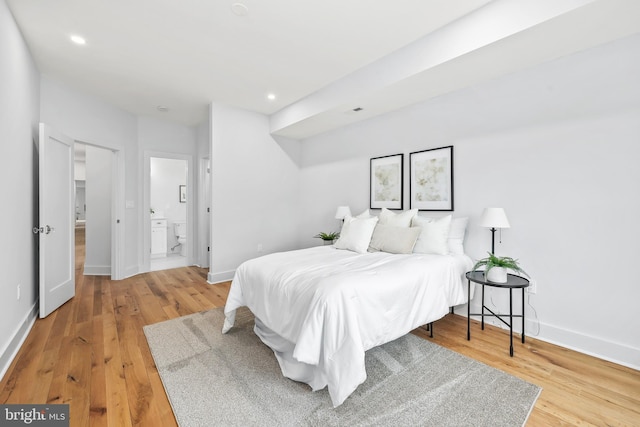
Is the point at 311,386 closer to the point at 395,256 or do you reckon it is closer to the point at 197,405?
the point at 197,405

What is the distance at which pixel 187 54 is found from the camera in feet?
9.29

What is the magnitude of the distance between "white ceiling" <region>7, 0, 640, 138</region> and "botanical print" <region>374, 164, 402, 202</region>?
0.77 metres

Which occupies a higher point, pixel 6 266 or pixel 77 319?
pixel 6 266

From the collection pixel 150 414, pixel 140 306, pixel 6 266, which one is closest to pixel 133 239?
pixel 140 306

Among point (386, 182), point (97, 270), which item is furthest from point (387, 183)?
point (97, 270)

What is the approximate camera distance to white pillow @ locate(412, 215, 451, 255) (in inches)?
109

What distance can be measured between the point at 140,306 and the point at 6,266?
1.33 metres

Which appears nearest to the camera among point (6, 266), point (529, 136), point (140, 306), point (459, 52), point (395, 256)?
point (6, 266)

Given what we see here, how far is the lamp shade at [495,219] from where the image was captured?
243 cm

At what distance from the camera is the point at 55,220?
3.08 metres

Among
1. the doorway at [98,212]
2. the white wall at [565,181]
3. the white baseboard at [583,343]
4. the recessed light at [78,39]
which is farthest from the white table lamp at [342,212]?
the doorway at [98,212]

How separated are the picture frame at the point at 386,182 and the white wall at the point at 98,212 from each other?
431 centimetres

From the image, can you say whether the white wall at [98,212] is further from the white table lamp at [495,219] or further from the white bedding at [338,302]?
the white table lamp at [495,219]

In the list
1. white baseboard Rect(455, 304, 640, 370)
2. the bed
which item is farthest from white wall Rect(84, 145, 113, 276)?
white baseboard Rect(455, 304, 640, 370)
